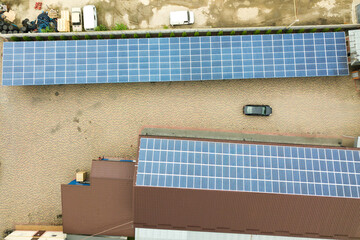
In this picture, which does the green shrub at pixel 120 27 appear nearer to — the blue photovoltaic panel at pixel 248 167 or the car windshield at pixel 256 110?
the blue photovoltaic panel at pixel 248 167

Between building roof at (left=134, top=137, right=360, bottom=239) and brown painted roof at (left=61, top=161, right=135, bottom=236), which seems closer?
building roof at (left=134, top=137, right=360, bottom=239)

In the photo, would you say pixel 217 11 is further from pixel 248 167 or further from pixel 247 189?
pixel 247 189

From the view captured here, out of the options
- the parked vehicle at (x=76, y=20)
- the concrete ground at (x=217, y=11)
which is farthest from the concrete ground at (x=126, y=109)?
the parked vehicle at (x=76, y=20)

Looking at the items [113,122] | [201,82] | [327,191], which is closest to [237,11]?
[201,82]

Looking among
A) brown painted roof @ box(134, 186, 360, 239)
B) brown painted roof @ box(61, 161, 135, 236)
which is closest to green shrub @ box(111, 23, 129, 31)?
brown painted roof @ box(61, 161, 135, 236)

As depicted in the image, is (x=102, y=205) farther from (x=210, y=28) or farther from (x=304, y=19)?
(x=304, y=19)

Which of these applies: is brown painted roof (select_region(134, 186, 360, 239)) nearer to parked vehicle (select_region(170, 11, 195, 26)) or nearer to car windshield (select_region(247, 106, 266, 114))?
car windshield (select_region(247, 106, 266, 114))
